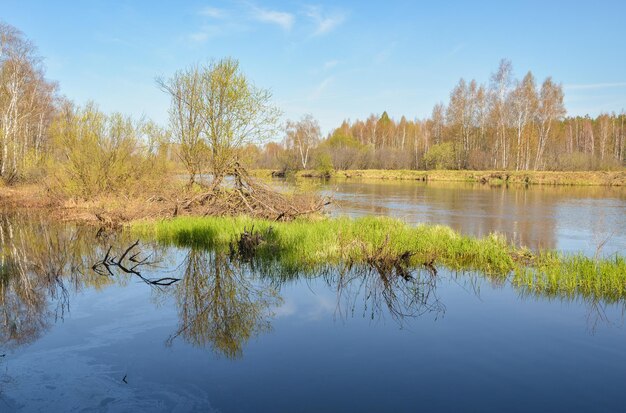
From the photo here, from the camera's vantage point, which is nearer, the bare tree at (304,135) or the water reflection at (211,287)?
the water reflection at (211,287)

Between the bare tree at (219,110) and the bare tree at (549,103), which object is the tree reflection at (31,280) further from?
the bare tree at (549,103)

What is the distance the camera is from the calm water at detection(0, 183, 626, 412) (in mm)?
4625

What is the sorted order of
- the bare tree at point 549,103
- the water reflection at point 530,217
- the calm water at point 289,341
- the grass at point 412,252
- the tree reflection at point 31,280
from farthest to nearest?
the bare tree at point 549,103 < the water reflection at point 530,217 < the grass at point 412,252 < the tree reflection at point 31,280 < the calm water at point 289,341

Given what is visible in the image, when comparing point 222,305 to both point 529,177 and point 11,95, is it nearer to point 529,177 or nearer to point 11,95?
Result: point 11,95

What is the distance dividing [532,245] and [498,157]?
47.4 metres

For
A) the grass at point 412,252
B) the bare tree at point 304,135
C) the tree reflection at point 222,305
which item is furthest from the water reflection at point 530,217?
the bare tree at point 304,135

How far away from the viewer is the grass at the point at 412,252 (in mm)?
8531

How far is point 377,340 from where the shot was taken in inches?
244

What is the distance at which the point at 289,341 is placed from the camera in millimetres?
6125

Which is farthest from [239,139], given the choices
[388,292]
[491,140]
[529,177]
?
[491,140]

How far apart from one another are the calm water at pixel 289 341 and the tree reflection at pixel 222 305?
1.4 inches

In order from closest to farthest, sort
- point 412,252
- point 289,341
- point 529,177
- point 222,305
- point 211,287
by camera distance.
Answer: point 289,341, point 222,305, point 211,287, point 412,252, point 529,177

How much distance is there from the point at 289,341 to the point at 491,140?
5941 centimetres

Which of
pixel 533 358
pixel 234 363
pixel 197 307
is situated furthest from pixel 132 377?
pixel 533 358
